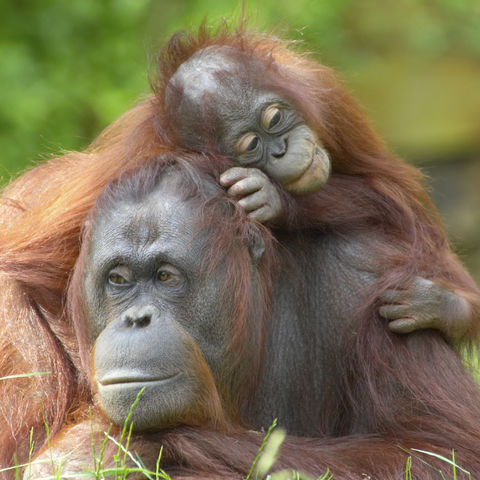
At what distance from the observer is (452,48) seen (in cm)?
1145

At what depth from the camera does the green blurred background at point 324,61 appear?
29.9 ft

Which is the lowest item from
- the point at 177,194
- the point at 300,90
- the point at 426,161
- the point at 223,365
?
the point at 426,161

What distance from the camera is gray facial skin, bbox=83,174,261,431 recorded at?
3346mm

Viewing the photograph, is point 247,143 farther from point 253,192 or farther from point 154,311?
point 154,311

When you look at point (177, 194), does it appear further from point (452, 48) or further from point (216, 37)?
point (452, 48)

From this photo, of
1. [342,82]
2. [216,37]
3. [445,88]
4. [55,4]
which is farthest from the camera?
[445,88]

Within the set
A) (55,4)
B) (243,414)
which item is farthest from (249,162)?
(55,4)

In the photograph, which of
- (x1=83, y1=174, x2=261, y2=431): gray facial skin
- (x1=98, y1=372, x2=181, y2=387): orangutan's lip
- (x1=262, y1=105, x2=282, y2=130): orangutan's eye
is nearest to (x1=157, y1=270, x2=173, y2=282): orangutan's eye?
(x1=83, y1=174, x2=261, y2=431): gray facial skin

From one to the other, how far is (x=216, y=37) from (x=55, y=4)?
531 centimetres

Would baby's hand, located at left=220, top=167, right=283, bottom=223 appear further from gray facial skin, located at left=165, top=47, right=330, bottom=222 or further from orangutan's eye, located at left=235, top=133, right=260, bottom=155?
orangutan's eye, located at left=235, top=133, right=260, bottom=155

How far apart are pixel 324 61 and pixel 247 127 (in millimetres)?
6445

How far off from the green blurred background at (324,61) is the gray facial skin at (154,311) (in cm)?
470

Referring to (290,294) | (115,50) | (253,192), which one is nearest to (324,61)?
(115,50)

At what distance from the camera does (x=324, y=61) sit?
33.3ft
